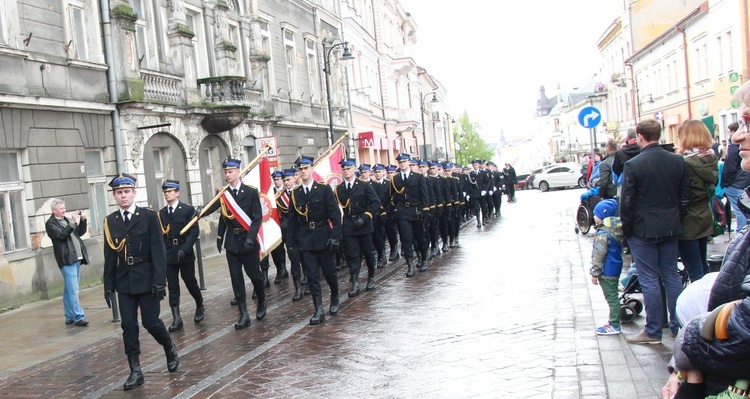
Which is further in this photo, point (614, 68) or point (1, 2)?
point (614, 68)

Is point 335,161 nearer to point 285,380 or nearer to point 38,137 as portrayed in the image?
point 38,137

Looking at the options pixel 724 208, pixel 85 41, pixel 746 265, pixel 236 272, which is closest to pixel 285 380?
pixel 236 272

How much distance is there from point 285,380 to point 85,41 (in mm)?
11854

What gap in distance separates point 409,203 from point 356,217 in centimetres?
215

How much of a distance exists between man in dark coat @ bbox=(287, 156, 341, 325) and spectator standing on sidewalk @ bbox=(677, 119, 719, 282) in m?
4.34

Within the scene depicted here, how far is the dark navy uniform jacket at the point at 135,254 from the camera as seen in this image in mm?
7012

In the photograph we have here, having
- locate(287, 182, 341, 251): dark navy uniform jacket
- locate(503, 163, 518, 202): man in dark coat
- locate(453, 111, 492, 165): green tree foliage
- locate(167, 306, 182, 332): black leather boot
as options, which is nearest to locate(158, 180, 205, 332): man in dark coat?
locate(167, 306, 182, 332): black leather boot

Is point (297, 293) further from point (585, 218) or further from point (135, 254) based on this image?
point (585, 218)

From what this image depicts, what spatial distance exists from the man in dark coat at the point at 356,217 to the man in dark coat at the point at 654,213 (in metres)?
5.09

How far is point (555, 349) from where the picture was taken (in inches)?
266

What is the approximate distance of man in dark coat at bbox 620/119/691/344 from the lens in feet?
20.8

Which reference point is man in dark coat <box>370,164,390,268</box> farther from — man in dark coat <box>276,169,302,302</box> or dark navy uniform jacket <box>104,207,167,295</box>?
dark navy uniform jacket <box>104,207,167,295</box>

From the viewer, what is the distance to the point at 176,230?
984 centimetres

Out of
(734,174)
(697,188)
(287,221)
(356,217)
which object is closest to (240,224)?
(356,217)
